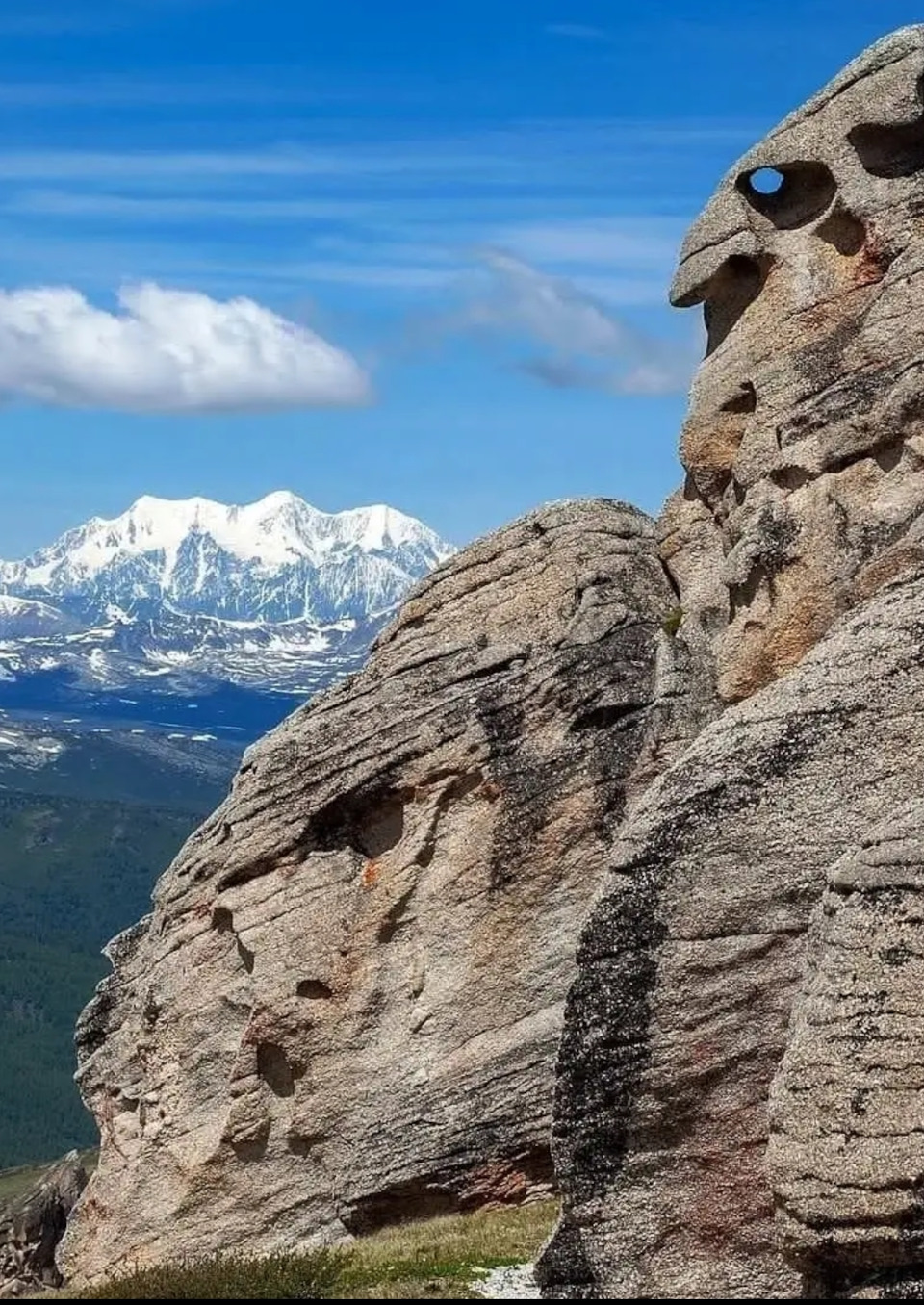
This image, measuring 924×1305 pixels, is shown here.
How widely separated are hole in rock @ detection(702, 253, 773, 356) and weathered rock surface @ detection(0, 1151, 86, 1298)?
1452 inches

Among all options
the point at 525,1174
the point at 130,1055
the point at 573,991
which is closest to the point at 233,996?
the point at 130,1055

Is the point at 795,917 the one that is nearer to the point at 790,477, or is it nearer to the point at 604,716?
the point at 604,716

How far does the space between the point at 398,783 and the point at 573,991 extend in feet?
47.9

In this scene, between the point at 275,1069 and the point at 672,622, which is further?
the point at 275,1069

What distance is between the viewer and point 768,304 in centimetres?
4262

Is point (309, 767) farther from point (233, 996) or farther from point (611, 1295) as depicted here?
point (611, 1295)

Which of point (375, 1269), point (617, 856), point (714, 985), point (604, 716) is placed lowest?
point (375, 1269)

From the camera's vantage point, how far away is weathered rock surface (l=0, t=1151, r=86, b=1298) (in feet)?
197

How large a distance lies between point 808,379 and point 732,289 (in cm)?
490

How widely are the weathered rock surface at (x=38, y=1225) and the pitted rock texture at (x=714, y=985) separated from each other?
32774 millimetres

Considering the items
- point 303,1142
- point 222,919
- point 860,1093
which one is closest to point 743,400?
point 222,919

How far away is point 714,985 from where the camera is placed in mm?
29266

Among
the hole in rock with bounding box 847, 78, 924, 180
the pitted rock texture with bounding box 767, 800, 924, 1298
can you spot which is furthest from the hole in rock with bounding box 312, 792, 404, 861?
the hole in rock with bounding box 847, 78, 924, 180

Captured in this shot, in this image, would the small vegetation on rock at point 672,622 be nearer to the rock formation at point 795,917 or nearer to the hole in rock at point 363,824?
the rock formation at point 795,917
